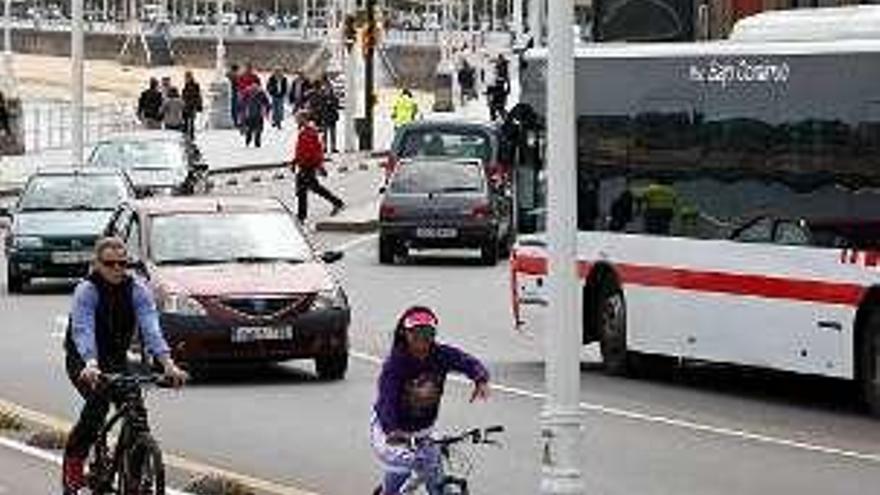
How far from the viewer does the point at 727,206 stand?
2159 centimetres

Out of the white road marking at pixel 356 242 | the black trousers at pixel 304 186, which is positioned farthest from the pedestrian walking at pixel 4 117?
the white road marking at pixel 356 242

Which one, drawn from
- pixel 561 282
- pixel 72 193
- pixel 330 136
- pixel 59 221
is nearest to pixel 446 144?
pixel 72 193

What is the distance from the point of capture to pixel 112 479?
14.0 meters

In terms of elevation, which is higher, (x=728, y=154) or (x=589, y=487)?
(x=728, y=154)

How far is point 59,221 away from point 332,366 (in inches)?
449

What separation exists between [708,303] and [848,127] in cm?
257

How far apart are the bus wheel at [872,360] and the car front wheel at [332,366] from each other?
4860 millimetres

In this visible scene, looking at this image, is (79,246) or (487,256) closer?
(79,246)

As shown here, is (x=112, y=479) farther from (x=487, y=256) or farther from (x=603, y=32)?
(x=487, y=256)

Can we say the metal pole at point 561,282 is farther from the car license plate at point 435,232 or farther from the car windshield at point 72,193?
the car license plate at point 435,232

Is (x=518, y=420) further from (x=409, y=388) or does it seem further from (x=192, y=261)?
(x=409, y=388)

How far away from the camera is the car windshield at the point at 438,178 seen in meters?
38.8

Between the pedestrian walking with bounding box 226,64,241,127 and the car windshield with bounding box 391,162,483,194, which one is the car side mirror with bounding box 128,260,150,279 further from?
the pedestrian walking with bounding box 226,64,241,127

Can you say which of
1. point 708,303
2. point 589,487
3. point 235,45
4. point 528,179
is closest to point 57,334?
point 528,179
